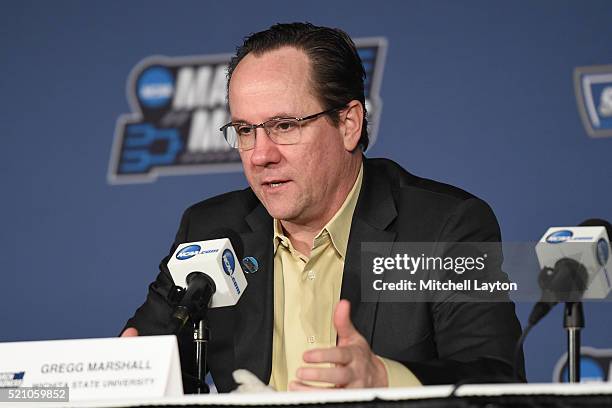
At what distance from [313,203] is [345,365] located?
98 cm

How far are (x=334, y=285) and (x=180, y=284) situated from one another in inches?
25.3

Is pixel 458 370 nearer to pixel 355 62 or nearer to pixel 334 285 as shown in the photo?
pixel 334 285

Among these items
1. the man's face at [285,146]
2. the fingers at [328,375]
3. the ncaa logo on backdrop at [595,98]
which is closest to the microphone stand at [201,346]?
the fingers at [328,375]

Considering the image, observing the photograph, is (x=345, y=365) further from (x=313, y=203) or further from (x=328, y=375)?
(x=313, y=203)

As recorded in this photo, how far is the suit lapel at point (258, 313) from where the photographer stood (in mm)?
2350

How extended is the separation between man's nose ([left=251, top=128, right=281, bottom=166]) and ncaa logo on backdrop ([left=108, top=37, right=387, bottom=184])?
3.86 ft

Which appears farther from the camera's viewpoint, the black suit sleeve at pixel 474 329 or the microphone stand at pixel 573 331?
the black suit sleeve at pixel 474 329

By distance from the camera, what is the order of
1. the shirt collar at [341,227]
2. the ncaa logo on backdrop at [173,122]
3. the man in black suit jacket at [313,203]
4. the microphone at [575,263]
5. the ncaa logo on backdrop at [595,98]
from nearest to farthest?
the microphone at [575,263]
the man in black suit jacket at [313,203]
the shirt collar at [341,227]
the ncaa logo on backdrop at [595,98]
the ncaa logo on backdrop at [173,122]

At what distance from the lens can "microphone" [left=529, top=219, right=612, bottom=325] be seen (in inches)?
64.0

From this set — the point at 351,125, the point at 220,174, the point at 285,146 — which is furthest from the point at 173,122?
the point at 285,146

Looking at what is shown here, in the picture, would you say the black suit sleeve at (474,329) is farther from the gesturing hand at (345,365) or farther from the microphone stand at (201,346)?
the microphone stand at (201,346)

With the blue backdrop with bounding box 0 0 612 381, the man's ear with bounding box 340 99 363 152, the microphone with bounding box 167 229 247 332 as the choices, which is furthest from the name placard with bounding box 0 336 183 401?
the blue backdrop with bounding box 0 0 612 381

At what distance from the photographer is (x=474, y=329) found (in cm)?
212

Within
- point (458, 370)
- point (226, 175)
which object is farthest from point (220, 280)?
point (226, 175)
